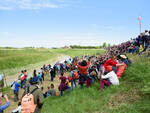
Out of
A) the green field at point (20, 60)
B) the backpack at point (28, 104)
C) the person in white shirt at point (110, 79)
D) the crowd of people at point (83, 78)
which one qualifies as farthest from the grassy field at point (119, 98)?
the green field at point (20, 60)

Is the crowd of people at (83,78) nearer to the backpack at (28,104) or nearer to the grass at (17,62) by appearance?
the backpack at (28,104)

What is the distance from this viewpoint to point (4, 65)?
4534 cm

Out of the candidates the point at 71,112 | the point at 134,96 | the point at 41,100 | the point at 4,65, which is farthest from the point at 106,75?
the point at 4,65

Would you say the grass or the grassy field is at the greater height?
the grassy field

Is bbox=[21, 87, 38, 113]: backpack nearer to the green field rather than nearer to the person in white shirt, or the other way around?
the person in white shirt

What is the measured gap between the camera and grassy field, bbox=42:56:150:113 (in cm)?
498

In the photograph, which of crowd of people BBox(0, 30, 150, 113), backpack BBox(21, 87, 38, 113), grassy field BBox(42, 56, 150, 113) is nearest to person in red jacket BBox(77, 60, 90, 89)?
crowd of people BBox(0, 30, 150, 113)

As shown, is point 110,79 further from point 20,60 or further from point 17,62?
point 20,60

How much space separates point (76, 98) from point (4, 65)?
44482mm

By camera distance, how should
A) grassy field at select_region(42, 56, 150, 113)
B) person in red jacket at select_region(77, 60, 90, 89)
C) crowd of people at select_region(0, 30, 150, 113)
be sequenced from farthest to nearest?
person in red jacket at select_region(77, 60, 90, 89)
grassy field at select_region(42, 56, 150, 113)
crowd of people at select_region(0, 30, 150, 113)

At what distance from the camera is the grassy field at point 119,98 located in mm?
4977

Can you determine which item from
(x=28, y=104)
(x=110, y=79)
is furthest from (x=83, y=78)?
(x=28, y=104)

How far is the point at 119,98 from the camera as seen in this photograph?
5891mm

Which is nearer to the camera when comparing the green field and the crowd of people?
the crowd of people
